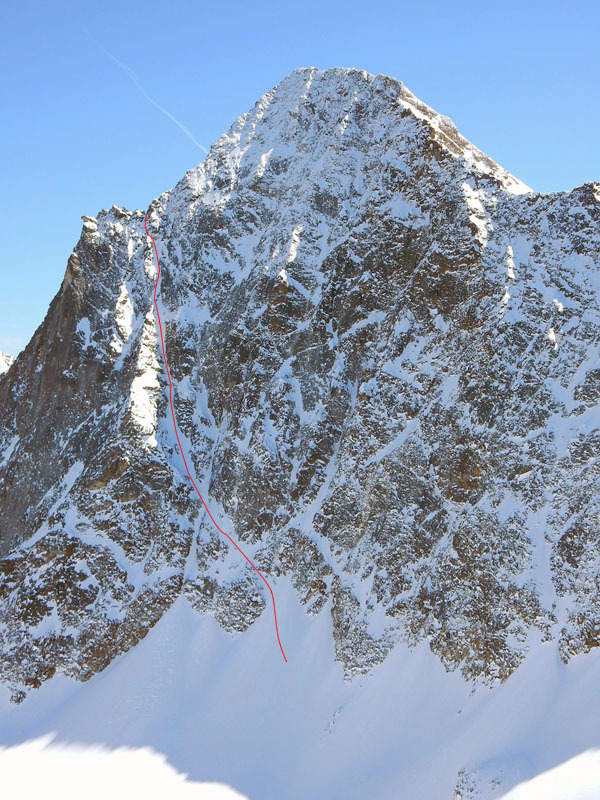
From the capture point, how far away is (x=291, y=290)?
187 ft

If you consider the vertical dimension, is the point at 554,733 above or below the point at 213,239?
below

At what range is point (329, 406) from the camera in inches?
2079

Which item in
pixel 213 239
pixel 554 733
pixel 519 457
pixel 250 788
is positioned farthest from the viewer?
pixel 213 239

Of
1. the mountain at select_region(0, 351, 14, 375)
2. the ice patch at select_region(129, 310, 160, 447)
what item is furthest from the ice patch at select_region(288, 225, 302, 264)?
the mountain at select_region(0, 351, 14, 375)

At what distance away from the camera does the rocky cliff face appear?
4134 centimetres

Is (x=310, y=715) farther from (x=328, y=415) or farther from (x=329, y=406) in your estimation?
(x=329, y=406)

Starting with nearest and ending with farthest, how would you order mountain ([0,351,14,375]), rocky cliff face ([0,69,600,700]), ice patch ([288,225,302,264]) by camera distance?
rocky cliff face ([0,69,600,700]) < ice patch ([288,225,302,264]) < mountain ([0,351,14,375])

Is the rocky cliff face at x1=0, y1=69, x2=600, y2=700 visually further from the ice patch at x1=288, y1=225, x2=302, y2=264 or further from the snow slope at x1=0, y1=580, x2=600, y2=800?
the snow slope at x1=0, y1=580, x2=600, y2=800

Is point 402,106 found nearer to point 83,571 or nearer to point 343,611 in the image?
point 343,611

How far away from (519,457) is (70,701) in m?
35.8

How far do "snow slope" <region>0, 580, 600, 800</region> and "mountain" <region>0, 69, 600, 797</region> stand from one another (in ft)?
2.01

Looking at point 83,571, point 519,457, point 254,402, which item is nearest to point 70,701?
point 83,571

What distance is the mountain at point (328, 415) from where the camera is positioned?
41062 mm

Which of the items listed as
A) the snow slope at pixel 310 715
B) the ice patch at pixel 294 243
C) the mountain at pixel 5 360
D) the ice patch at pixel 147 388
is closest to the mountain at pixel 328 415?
the ice patch at pixel 294 243
